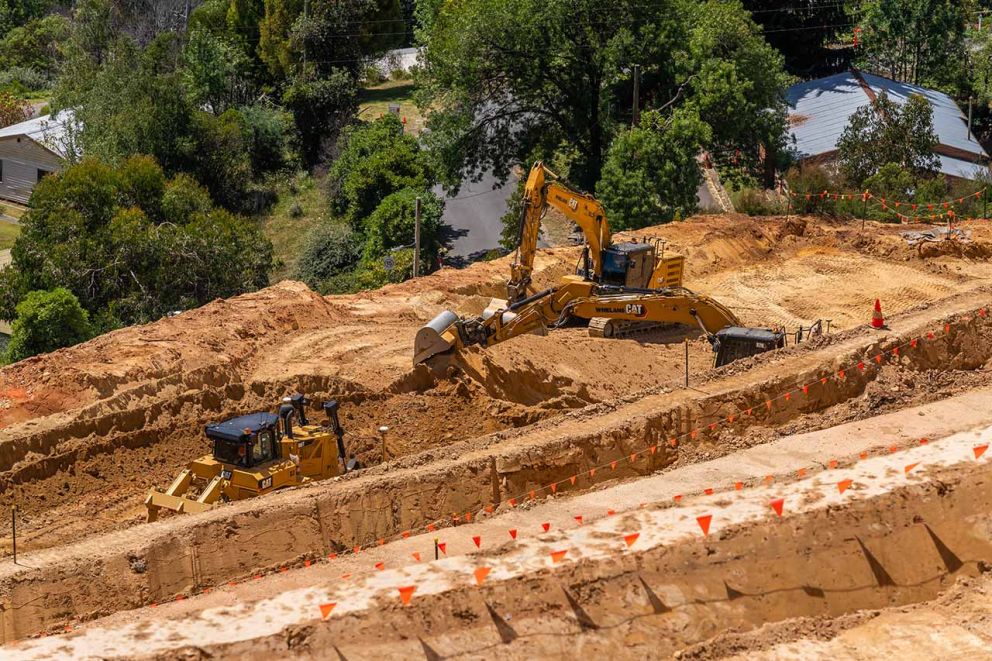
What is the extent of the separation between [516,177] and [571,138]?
3679 mm

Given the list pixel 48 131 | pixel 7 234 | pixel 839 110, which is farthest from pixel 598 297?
pixel 48 131

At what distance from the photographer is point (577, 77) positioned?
43.6 meters

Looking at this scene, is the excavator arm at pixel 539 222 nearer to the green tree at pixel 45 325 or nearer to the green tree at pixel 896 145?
the green tree at pixel 45 325

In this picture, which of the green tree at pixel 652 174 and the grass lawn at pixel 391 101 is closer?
the green tree at pixel 652 174

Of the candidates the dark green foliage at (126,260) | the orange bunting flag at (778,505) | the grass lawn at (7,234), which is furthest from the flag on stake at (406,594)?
the grass lawn at (7,234)

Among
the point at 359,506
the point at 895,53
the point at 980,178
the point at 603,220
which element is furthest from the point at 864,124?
the point at 359,506

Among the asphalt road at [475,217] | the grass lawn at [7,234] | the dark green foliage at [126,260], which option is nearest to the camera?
the dark green foliage at [126,260]

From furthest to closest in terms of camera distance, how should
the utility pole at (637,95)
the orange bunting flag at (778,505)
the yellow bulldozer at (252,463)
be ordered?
the utility pole at (637,95), the yellow bulldozer at (252,463), the orange bunting flag at (778,505)

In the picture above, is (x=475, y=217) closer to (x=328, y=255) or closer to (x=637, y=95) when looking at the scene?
(x=328, y=255)

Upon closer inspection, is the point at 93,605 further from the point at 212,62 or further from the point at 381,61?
the point at 381,61

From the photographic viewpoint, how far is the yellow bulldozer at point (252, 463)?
65.5 feet

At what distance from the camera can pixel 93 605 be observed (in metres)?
17.8

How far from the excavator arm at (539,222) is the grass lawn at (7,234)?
25290 mm

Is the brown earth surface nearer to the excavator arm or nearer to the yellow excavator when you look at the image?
the yellow excavator
